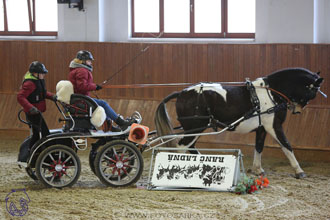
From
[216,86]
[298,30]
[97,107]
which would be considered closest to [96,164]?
[97,107]

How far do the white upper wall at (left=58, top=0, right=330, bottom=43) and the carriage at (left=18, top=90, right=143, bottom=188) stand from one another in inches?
166

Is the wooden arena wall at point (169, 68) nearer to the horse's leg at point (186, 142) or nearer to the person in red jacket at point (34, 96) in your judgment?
the horse's leg at point (186, 142)

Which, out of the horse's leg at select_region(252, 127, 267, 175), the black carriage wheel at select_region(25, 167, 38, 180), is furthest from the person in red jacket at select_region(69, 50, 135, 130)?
the horse's leg at select_region(252, 127, 267, 175)

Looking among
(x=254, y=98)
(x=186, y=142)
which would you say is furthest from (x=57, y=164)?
(x=254, y=98)

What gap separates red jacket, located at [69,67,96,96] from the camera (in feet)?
24.8

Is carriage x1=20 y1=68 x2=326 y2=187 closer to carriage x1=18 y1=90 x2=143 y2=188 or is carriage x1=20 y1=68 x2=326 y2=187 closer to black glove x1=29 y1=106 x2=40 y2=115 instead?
carriage x1=18 y1=90 x2=143 y2=188

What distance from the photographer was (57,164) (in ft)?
24.7

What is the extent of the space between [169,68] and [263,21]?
192cm

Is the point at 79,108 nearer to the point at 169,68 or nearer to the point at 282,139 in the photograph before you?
the point at 282,139

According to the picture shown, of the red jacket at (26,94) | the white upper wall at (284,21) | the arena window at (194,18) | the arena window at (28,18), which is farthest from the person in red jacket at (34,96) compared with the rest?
the arena window at (28,18)

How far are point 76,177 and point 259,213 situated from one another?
2.49 meters

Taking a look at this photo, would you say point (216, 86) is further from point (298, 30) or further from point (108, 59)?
point (108, 59)

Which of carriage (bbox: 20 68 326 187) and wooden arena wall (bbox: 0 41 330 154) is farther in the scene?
wooden arena wall (bbox: 0 41 330 154)

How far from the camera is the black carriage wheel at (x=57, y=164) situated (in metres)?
7.42
